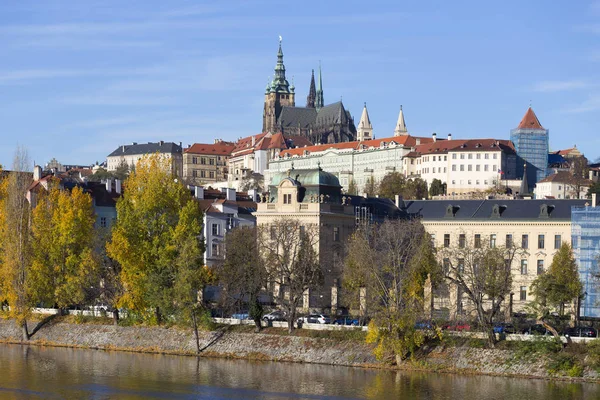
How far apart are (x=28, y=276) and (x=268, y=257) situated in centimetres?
1605

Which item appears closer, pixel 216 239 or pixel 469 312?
pixel 469 312

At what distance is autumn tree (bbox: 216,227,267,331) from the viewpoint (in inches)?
2857

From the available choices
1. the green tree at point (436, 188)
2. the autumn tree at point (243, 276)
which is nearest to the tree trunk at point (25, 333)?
the autumn tree at point (243, 276)

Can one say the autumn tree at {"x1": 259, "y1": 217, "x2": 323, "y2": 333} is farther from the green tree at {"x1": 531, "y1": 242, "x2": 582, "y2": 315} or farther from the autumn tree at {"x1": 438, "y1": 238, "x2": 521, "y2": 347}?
the green tree at {"x1": 531, "y1": 242, "x2": 582, "y2": 315}

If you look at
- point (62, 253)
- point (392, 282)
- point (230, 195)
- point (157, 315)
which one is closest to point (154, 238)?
point (157, 315)

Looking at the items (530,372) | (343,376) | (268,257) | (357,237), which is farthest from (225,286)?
(530,372)

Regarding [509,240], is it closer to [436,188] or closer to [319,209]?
[319,209]

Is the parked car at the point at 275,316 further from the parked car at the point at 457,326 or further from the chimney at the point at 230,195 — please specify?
the chimney at the point at 230,195

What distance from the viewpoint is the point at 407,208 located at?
3898 inches

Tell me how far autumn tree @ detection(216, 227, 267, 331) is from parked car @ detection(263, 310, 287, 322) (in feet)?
4.87

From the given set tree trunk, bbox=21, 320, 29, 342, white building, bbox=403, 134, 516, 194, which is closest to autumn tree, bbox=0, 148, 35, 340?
tree trunk, bbox=21, 320, 29, 342

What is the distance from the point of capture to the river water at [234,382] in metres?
55.2

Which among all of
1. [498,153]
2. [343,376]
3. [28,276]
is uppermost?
[498,153]

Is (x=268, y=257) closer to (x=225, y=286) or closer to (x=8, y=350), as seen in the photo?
(x=225, y=286)
